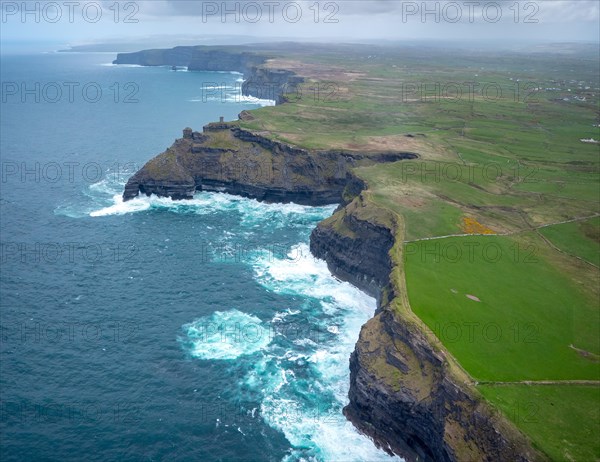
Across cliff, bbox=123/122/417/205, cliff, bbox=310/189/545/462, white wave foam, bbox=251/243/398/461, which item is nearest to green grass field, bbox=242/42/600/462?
cliff, bbox=310/189/545/462

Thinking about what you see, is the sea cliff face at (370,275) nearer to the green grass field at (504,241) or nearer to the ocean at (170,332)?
the green grass field at (504,241)

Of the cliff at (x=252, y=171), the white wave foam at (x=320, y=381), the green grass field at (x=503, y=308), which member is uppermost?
the cliff at (x=252, y=171)

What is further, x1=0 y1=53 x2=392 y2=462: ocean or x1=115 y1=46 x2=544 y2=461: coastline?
x1=0 y1=53 x2=392 y2=462: ocean

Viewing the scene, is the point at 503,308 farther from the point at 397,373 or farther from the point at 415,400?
the point at 415,400

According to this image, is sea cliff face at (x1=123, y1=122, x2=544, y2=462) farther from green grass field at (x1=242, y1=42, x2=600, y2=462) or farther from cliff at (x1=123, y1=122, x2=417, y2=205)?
green grass field at (x1=242, y1=42, x2=600, y2=462)

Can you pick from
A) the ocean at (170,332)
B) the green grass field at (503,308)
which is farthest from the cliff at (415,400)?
the ocean at (170,332)

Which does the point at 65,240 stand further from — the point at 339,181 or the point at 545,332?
the point at 545,332

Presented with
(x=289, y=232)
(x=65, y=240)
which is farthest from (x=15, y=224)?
(x=289, y=232)

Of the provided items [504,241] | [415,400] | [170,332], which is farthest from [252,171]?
[415,400]
